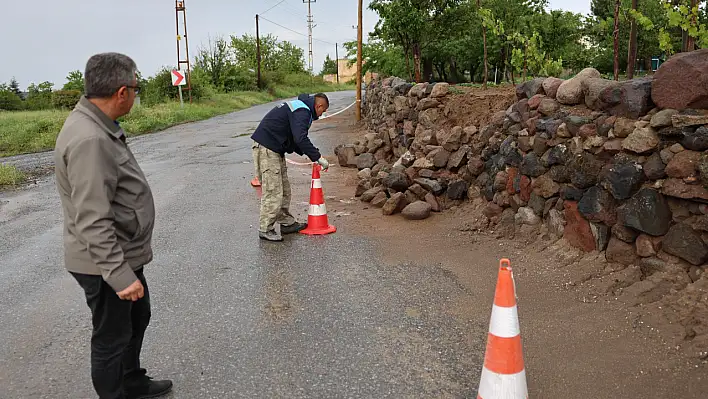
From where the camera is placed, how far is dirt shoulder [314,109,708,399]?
3.24 m

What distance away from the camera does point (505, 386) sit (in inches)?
106

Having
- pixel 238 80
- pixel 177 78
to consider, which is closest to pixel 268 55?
pixel 238 80

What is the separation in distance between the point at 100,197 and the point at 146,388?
127 centimetres

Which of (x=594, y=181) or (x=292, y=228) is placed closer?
(x=594, y=181)

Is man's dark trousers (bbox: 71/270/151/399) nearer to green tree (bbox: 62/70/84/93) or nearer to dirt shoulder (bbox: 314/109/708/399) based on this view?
dirt shoulder (bbox: 314/109/708/399)

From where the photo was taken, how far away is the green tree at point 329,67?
311 feet

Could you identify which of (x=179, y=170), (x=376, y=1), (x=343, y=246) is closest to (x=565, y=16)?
(x=376, y=1)

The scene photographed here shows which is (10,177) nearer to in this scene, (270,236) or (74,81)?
(270,236)

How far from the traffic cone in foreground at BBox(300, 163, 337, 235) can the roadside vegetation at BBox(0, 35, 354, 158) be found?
23.5ft

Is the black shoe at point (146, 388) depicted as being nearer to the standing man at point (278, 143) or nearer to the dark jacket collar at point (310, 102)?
the standing man at point (278, 143)

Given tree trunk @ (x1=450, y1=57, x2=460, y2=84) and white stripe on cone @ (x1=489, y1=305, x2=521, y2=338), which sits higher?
tree trunk @ (x1=450, y1=57, x2=460, y2=84)

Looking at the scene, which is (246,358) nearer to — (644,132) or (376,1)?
(644,132)

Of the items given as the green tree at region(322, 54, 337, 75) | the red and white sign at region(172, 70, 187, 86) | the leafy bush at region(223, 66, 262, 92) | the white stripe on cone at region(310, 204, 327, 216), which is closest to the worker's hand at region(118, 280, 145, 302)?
the white stripe on cone at region(310, 204, 327, 216)

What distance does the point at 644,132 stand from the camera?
428 cm
